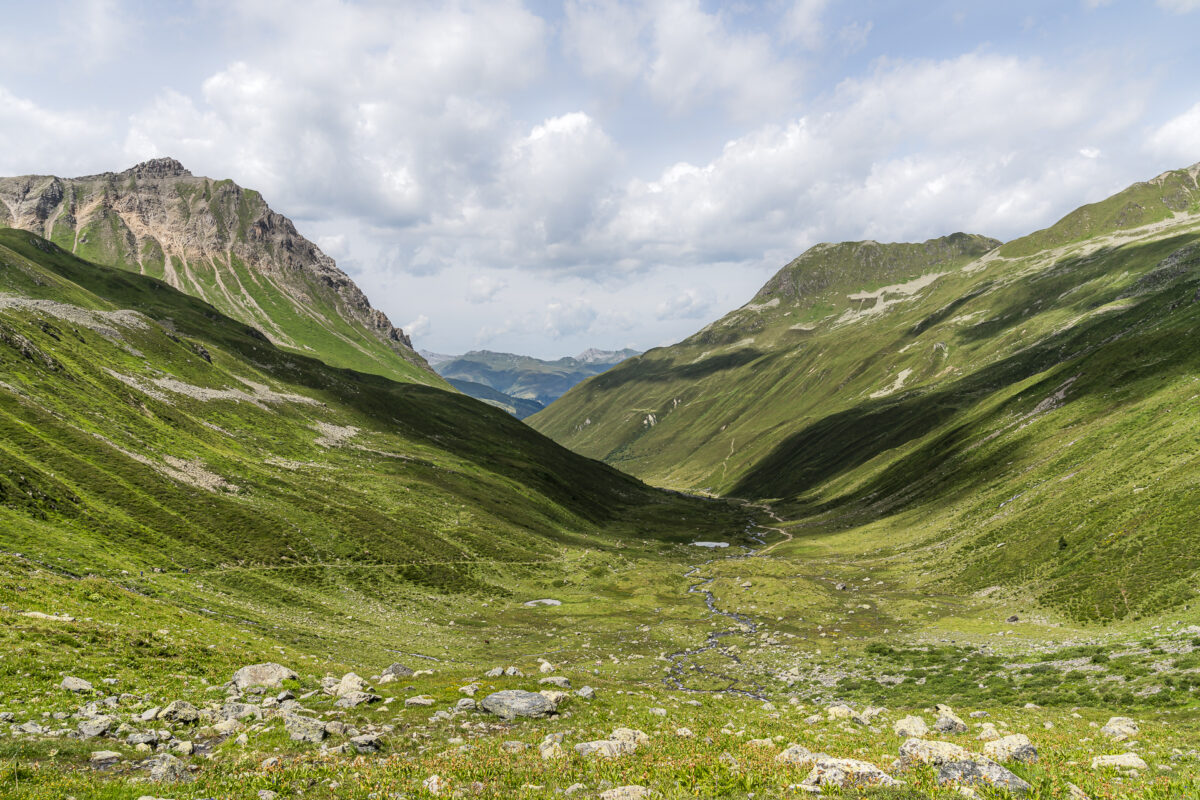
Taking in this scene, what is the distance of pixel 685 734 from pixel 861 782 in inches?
369

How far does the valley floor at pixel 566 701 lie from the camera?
1506 centimetres

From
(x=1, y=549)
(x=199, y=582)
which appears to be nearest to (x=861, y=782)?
(x=1, y=549)

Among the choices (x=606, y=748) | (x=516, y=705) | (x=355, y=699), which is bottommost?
(x=516, y=705)

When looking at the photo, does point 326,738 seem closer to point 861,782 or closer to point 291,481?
point 861,782

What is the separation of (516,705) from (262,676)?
12.3 metres

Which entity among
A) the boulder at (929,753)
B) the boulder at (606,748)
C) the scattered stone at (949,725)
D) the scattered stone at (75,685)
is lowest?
the scattered stone at (949,725)

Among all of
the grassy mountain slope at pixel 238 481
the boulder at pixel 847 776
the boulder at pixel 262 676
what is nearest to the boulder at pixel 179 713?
the boulder at pixel 262 676

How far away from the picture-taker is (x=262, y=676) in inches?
1006

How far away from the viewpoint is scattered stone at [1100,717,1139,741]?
21.1 metres

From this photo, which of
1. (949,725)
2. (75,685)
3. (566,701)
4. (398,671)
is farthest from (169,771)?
(949,725)

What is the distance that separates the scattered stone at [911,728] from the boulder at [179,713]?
27.9 metres

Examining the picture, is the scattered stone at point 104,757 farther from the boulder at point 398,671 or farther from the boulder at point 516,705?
the boulder at point 398,671

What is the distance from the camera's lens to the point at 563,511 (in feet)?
479

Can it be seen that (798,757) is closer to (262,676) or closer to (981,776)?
(981,776)
